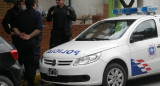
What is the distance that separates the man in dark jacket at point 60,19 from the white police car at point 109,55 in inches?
33.3

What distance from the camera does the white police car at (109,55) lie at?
7594mm

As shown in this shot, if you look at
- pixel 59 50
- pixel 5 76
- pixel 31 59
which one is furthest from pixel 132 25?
pixel 5 76

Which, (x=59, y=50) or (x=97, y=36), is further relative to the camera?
(x=97, y=36)

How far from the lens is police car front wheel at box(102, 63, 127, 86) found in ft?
25.1

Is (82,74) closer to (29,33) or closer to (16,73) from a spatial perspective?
(16,73)

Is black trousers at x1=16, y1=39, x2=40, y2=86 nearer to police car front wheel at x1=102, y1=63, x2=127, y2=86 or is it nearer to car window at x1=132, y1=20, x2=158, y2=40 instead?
police car front wheel at x1=102, y1=63, x2=127, y2=86

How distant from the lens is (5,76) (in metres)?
6.55

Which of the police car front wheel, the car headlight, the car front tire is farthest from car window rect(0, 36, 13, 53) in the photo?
the police car front wheel

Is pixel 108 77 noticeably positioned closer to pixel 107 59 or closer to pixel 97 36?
pixel 107 59

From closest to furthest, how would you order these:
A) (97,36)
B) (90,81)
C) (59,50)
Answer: (90,81) → (59,50) → (97,36)

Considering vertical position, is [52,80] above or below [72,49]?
below

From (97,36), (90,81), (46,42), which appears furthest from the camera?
(46,42)

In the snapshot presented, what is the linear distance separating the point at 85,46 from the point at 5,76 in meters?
2.03

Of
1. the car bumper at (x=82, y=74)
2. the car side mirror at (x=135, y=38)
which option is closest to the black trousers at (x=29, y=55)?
the car bumper at (x=82, y=74)
